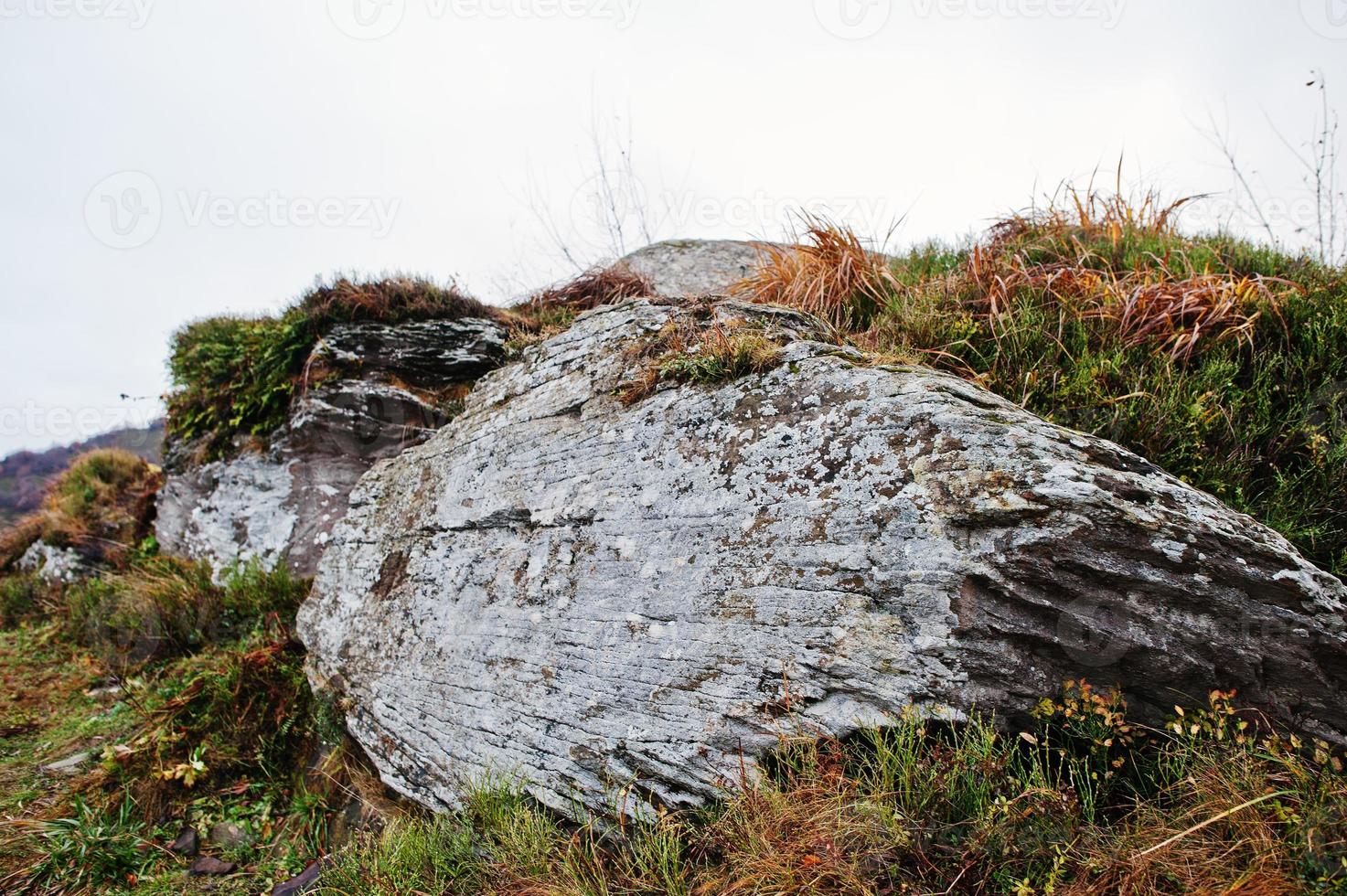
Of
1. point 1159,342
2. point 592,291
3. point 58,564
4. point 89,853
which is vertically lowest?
point 89,853

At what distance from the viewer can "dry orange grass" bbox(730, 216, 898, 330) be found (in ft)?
19.7

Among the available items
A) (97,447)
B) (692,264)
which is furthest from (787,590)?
(97,447)

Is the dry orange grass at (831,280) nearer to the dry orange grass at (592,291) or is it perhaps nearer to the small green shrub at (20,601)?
the dry orange grass at (592,291)

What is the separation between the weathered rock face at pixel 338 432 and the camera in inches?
262

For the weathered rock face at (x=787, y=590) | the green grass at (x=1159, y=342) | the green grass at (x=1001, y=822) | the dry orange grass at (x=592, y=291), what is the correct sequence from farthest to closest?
the dry orange grass at (x=592, y=291), the green grass at (x=1159, y=342), the weathered rock face at (x=787, y=590), the green grass at (x=1001, y=822)

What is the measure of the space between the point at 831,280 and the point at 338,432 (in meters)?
5.52

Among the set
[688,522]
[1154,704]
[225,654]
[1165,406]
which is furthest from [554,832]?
[1165,406]

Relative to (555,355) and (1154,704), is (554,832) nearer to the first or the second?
(1154,704)

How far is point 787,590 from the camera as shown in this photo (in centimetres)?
313

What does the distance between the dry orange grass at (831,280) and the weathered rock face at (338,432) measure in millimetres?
3221

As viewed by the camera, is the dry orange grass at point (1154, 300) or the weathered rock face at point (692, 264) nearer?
the dry orange grass at point (1154, 300)

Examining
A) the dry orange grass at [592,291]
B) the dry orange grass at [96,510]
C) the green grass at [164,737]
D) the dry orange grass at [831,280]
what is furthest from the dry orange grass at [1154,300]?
the dry orange grass at [96,510]

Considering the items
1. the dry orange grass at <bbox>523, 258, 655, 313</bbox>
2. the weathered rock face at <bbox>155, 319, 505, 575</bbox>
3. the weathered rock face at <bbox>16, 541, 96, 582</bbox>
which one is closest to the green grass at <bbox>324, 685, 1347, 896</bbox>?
the weathered rock face at <bbox>155, 319, 505, 575</bbox>

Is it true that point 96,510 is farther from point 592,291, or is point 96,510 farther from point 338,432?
point 592,291
